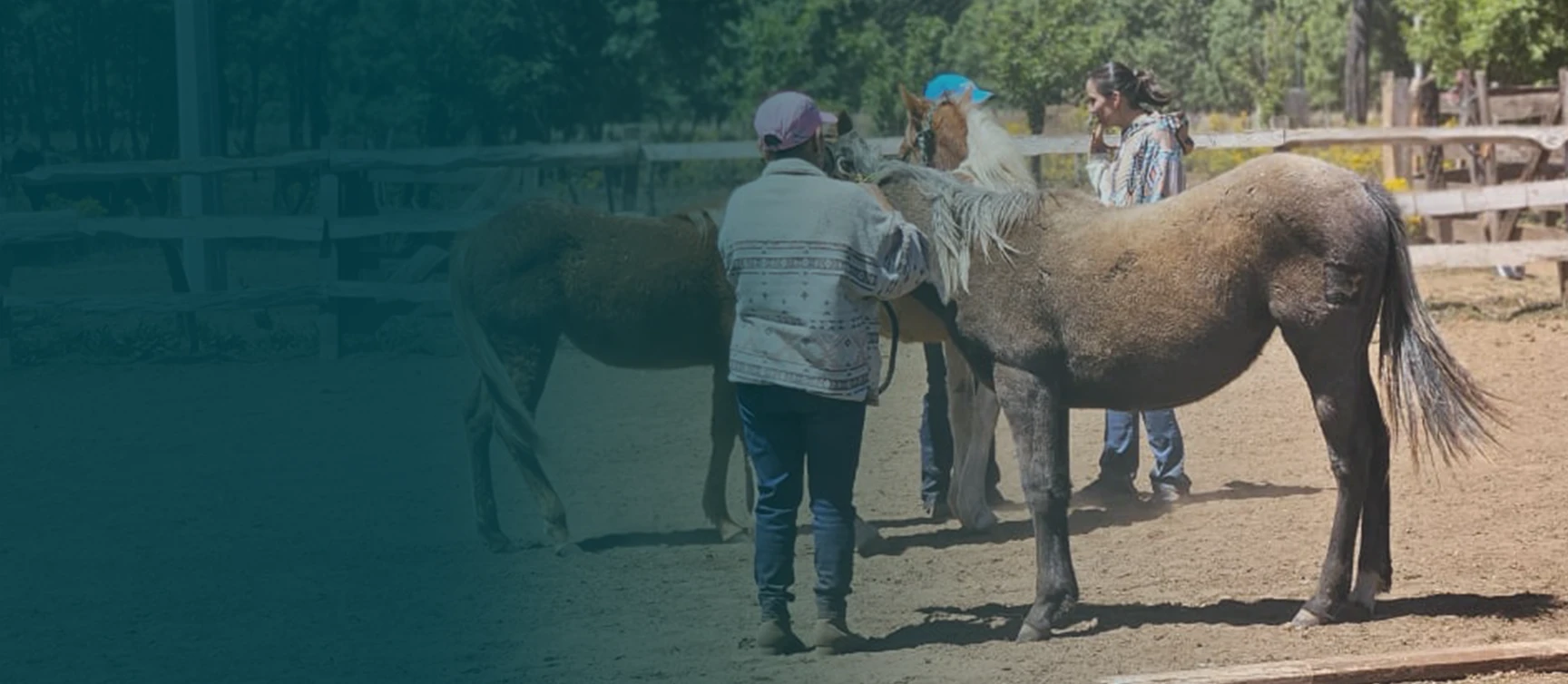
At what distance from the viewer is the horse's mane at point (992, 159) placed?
6.43 metres

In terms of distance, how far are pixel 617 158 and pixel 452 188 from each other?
3044 mm

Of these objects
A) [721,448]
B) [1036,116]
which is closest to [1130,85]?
[721,448]

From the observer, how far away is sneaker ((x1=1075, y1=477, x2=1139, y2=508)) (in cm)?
731

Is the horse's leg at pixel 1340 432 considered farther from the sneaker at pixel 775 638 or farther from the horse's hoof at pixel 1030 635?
the sneaker at pixel 775 638

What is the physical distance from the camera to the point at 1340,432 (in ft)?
16.6

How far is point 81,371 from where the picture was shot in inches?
439

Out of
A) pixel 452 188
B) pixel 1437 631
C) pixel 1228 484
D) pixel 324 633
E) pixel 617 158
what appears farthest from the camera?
pixel 452 188

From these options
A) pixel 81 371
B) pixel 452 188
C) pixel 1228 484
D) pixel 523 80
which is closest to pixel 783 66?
pixel 523 80

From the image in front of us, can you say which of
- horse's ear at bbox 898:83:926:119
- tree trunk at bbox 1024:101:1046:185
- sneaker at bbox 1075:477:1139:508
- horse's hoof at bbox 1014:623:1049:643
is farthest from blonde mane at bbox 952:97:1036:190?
tree trunk at bbox 1024:101:1046:185

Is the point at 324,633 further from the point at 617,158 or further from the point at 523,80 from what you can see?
the point at 523,80

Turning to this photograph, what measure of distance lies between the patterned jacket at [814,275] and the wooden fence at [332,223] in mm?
6434

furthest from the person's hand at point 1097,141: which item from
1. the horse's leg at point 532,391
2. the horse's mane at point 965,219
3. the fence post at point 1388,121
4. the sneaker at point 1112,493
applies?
the fence post at point 1388,121

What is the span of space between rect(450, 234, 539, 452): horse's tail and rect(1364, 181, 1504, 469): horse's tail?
9.64ft

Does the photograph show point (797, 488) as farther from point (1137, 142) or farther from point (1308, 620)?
point (1137, 142)
